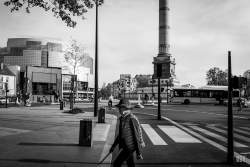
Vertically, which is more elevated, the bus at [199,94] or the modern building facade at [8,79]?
the modern building facade at [8,79]

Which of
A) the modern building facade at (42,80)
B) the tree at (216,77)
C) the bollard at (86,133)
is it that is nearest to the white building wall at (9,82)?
the modern building facade at (42,80)

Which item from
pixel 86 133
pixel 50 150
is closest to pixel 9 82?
pixel 86 133

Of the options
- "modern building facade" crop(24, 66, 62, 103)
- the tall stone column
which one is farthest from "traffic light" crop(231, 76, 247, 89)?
the tall stone column

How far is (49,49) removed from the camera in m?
160

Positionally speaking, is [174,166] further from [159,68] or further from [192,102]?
[192,102]

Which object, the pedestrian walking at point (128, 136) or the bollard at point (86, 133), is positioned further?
the bollard at point (86, 133)

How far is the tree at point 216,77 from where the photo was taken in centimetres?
12121

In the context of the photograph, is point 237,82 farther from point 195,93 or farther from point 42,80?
point 42,80

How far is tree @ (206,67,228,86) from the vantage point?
12121 cm

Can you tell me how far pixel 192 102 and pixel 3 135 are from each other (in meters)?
45.5

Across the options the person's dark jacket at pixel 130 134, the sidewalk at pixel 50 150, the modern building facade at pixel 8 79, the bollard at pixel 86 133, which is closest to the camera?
the person's dark jacket at pixel 130 134

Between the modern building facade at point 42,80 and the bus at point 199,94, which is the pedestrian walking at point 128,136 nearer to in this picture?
the bus at point 199,94

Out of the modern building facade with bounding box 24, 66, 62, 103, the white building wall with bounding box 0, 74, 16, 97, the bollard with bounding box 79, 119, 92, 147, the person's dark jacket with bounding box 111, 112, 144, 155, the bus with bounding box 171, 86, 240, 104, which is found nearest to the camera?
the person's dark jacket with bounding box 111, 112, 144, 155

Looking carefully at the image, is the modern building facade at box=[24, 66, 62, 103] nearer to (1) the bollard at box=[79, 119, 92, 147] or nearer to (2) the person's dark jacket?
(1) the bollard at box=[79, 119, 92, 147]
